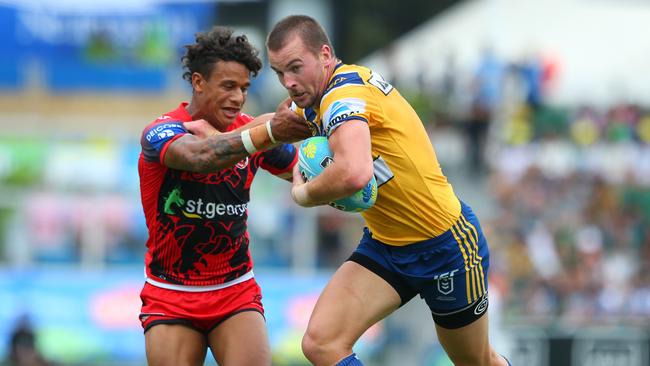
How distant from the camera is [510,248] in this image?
19.2m

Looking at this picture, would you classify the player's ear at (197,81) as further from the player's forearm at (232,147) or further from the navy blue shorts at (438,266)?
the navy blue shorts at (438,266)

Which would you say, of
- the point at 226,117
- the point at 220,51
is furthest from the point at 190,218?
the point at 220,51

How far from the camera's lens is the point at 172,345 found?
23.6ft

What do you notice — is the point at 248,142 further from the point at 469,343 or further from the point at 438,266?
the point at 469,343

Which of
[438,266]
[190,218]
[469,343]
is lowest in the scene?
[469,343]

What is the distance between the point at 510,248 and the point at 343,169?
1316 cm

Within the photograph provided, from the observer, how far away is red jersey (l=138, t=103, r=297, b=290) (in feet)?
23.9

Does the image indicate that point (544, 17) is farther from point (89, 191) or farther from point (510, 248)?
point (89, 191)

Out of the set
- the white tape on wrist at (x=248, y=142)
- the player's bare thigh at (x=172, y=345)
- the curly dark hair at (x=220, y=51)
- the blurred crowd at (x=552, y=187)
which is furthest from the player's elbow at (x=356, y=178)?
the blurred crowd at (x=552, y=187)

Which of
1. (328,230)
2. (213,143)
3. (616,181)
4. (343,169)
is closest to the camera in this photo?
(343,169)

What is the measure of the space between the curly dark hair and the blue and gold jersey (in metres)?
0.55

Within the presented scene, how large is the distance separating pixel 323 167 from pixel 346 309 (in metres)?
0.87

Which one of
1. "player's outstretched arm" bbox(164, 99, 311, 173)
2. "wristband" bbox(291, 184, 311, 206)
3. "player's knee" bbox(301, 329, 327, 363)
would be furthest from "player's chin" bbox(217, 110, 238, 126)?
"player's knee" bbox(301, 329, 327, 363)

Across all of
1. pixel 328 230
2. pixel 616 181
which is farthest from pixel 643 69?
pixel 328 230
